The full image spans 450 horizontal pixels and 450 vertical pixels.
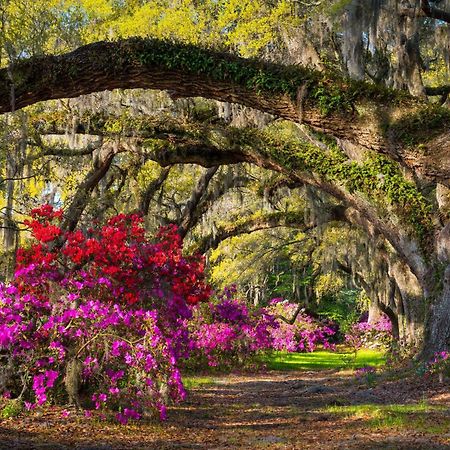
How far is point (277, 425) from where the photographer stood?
7406mm

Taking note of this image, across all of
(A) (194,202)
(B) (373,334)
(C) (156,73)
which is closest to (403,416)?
(C) (156,73)

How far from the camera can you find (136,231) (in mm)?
9180

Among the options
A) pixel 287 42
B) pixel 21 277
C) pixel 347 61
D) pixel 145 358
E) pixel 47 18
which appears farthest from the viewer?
pixel 287 42

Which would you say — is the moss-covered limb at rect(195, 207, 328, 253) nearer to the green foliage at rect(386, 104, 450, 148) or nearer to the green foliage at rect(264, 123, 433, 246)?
the green foliage at rect(264, 123, 433, 246)

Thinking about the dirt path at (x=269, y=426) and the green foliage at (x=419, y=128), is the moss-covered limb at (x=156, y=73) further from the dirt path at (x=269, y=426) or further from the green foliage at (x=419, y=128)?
the dirt path at (x=269, y=426)

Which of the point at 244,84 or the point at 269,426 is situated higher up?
the point at 244,84

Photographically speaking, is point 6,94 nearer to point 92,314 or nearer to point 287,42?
point 92,314

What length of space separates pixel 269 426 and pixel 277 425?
112mm

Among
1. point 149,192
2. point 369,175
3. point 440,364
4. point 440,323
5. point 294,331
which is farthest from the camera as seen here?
point 294,331

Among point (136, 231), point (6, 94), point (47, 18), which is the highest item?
point (47, 18)

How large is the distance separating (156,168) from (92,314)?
37.8 feet

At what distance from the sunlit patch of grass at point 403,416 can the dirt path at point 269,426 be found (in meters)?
0.01

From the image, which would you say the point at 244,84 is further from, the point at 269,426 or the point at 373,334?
the point at 373,334

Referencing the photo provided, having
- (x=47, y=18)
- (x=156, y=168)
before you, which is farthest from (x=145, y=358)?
(x=156, y=168)
